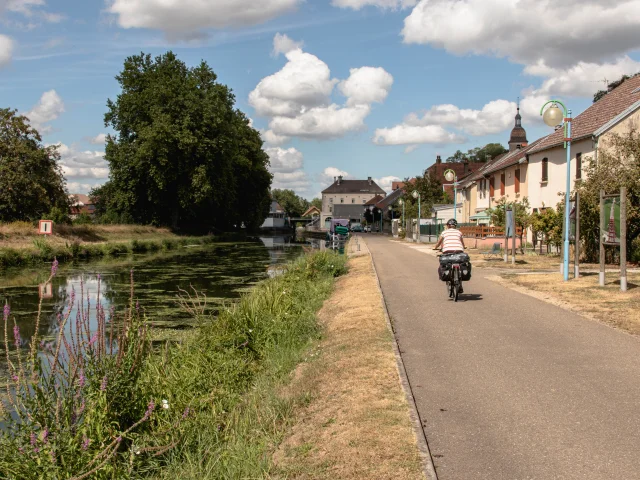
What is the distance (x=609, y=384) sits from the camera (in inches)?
267

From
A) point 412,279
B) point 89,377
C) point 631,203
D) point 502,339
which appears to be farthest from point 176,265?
point 89,377

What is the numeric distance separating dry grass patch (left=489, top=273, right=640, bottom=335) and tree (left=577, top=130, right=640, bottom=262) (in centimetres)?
368

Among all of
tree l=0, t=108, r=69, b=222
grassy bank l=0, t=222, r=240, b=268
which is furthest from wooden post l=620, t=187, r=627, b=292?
tree l=0, t=108, r=69, b=222

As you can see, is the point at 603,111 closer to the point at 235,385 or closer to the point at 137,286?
the point at 137,286

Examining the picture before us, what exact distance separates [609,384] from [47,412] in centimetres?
555

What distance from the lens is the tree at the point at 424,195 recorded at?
67.2 meters

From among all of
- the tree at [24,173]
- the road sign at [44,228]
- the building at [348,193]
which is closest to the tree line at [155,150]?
the tree at [24,173]

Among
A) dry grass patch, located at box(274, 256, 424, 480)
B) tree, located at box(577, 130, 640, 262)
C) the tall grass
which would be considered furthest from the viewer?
tree, located at box(577, 130, 640, 262)

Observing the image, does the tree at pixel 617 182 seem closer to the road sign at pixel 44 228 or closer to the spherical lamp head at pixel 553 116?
the spherical lamp head at pixel 553 116

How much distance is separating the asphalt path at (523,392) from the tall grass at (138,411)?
1602 mm

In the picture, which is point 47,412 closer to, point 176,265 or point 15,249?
point 176,265

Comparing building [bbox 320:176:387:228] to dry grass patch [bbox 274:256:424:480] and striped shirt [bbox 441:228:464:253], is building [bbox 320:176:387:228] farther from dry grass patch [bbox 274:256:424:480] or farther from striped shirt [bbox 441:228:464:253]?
dry grass patch [bbox 274:256:424:480]

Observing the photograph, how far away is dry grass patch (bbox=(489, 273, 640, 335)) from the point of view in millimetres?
11141

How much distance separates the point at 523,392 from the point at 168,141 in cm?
4847
